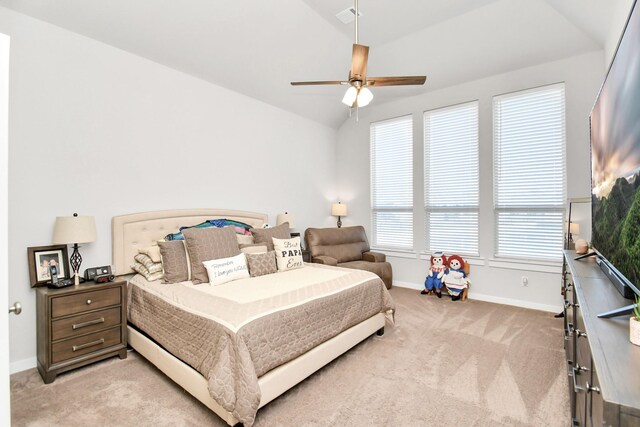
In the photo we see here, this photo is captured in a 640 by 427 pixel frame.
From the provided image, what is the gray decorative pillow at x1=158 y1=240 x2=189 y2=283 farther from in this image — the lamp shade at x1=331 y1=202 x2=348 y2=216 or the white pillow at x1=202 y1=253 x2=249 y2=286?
the lamp shade at x1=331 y1=202 x2=348 y2=216

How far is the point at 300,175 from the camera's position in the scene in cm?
517

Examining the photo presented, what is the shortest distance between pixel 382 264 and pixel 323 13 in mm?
3434

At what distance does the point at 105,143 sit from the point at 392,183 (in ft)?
13.3

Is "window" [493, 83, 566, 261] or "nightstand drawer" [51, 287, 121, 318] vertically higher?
"window" [493, 83, 566, 261]

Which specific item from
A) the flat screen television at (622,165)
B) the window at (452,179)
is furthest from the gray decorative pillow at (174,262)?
the window at (452,179)

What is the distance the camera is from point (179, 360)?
83.5 inches

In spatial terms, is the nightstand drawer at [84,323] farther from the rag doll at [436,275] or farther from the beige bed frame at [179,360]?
the rag doll at [436,275]

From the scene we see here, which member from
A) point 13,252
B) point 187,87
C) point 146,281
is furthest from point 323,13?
point 13,252

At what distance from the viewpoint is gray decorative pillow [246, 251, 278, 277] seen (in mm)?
3127

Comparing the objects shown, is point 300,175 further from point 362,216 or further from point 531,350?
point 531,350

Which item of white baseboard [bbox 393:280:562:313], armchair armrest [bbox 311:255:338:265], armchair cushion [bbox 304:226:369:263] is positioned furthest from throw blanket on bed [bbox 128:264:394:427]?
white baseboard [bbox 393:280:562:313]

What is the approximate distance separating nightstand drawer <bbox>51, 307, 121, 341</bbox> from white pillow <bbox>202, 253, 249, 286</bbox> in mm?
826

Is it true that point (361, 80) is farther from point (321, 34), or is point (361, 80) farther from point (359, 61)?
point (321, 34)

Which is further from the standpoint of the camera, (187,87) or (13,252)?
(187,87)
